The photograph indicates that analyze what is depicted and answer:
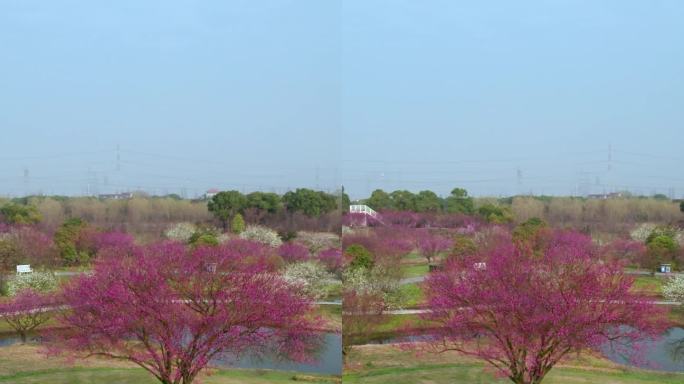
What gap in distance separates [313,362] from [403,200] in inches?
80.4

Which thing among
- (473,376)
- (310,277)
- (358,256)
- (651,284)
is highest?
(358,256)

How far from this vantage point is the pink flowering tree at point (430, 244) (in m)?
7.13

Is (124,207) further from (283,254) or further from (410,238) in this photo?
(410,238)

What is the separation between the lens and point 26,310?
20.4 feet

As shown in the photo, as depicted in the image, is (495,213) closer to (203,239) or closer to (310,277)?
(310,277)

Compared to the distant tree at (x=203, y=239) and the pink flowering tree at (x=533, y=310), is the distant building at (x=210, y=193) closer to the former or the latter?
the distant tree at (x=203, y=239)

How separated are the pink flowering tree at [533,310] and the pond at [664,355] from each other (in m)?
0.44

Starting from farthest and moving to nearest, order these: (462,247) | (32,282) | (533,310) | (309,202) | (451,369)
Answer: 1. (462,247)
2. (32,282)
3. (451,369)
4. (309,202)
5. (533,310)

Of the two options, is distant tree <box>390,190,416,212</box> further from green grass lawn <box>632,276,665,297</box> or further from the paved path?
green grass lawn <box>632,276,665,297</box>

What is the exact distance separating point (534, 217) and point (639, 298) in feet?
6.69

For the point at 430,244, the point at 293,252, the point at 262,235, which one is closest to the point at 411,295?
the point at 430,244

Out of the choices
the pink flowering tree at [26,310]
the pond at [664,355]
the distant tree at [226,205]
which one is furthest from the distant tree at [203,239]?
the pond at [664,355]

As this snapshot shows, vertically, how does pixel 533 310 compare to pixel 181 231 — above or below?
below

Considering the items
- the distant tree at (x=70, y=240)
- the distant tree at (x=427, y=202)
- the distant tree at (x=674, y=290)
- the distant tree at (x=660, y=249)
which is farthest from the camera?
the distant tree at (x=660, y=249)
